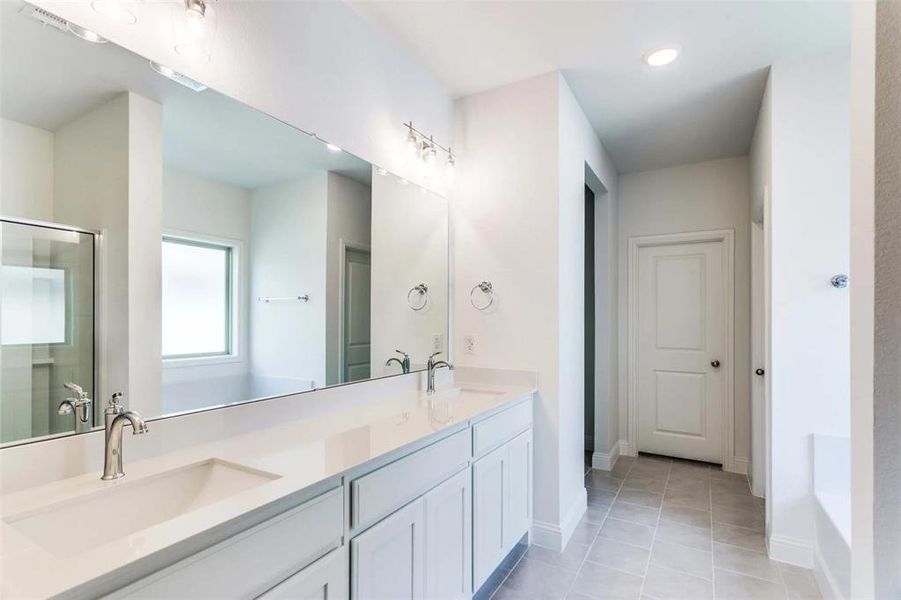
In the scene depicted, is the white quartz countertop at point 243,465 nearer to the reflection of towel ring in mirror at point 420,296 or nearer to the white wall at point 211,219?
the white wall at point 211,219

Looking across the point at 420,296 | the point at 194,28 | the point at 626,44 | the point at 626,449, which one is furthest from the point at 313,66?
the point at 626,449

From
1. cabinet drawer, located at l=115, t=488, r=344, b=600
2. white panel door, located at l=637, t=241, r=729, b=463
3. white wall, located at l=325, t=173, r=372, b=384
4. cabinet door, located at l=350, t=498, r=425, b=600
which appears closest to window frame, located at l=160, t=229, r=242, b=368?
white wall, located at l=325, t=173, r=372, b=384

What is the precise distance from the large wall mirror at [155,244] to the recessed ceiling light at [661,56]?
162 cm

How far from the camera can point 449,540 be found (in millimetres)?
1644

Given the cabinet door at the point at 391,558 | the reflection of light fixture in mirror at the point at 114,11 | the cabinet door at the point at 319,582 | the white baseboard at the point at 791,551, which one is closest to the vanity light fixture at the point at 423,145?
the reflection of light fixture in mirror at the point at 114,11

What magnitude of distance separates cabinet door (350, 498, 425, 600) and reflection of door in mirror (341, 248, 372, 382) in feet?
2.39

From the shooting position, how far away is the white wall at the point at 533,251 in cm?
245

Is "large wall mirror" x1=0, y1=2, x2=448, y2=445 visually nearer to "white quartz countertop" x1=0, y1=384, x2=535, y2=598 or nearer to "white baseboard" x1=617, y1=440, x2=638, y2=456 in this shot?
"white quartz countertop" x1=0, y1=384, x2=535, y2=598

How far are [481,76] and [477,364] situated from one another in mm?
1708

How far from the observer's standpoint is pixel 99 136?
3.84ft

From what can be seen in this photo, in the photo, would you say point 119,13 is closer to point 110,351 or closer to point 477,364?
point 110,351

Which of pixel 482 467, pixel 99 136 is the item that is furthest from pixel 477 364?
pixel 99 136

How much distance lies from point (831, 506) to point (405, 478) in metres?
2.10

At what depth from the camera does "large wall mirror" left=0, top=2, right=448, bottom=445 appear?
3.41 ft
